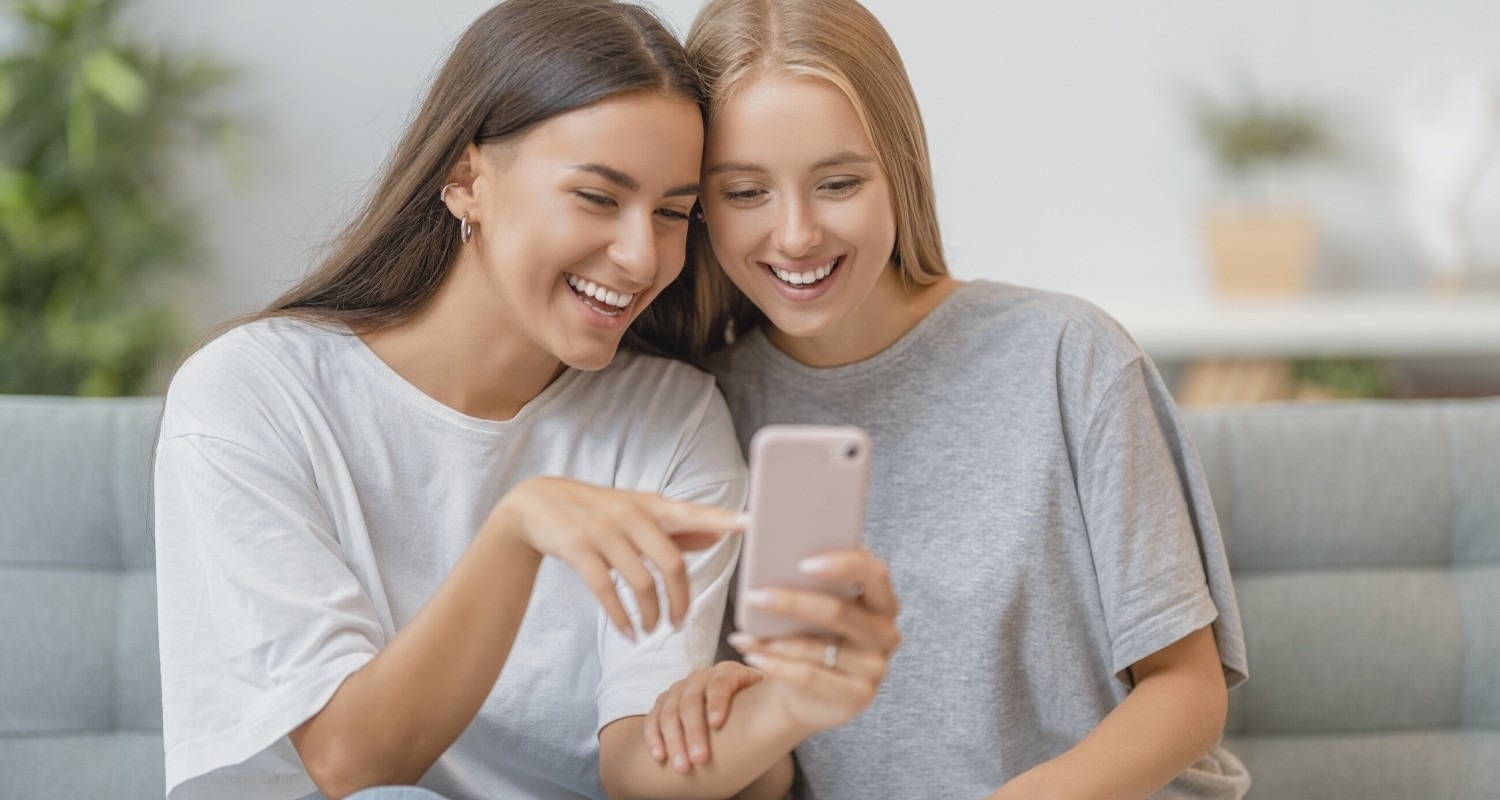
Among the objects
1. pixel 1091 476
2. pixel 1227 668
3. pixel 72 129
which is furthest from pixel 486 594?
pixel 72 129

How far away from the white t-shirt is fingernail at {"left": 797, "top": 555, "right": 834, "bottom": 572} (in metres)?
0.43

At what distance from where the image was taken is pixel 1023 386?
142cm

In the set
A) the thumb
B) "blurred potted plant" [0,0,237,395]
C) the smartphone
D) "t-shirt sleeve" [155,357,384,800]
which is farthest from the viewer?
"blurred potted plant" [0,0,237,395]

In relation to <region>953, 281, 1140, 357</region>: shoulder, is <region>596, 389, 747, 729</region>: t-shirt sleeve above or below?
below

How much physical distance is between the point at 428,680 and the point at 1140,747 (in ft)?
2.11

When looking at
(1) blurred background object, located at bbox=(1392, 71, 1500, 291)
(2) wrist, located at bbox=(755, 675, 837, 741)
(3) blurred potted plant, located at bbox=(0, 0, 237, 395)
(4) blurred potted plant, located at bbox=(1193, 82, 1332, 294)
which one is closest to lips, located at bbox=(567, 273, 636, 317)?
(2) wrist, located at bbox=(755, 675, 837, 741)

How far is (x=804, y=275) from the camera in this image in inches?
53.5

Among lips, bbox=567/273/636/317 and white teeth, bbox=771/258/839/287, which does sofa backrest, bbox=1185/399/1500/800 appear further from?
lips, bbox=567/273/636/317

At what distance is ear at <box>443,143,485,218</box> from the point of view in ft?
4.41

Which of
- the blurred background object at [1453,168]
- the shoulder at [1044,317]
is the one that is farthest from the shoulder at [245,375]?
the blurred background object at [1453,168]

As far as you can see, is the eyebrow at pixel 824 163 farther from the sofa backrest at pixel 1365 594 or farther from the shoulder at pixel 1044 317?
the sofa backrest at pixel 1365 594

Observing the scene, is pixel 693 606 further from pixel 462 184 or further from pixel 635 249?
pixel 462 184

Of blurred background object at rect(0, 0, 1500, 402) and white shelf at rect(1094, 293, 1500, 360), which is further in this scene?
blurred background object at rect(0, 0, 1500, 402)

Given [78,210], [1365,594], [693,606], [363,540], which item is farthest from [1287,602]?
[78,210]
